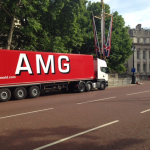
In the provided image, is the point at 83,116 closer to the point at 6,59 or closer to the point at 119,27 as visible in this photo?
the point at 6,59

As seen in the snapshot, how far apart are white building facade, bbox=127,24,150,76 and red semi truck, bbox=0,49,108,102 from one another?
52.0m

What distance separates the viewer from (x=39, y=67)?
15.2 m

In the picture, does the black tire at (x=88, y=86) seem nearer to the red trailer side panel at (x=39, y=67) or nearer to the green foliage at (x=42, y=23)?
the red trailer side panel at (x=39, y=67)

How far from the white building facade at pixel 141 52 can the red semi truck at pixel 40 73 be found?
5199 centimetres

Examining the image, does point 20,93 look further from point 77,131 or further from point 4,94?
point 77,131

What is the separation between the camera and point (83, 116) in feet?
26.3

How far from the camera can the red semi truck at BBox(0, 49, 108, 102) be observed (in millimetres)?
13500

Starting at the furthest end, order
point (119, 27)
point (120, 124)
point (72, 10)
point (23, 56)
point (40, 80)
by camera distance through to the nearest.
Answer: point (119, 27), point (72, 10), point (40, 80), point (23, 56), point (120, 124)

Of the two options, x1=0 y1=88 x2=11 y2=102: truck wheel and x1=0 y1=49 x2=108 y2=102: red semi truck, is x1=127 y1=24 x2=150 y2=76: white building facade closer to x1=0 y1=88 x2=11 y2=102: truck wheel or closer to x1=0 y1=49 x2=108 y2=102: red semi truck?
x1=0 y1=49 x2=108 y2=102: red semi truck

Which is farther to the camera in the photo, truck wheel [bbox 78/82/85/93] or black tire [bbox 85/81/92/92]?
black tire [bbox 85/81/92/92]

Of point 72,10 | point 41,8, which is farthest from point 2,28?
point 72,10

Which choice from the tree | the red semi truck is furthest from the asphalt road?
the tree

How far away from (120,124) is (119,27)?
3583 cm

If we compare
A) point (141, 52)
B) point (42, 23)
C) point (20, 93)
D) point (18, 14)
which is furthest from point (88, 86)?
point (141, 52)
